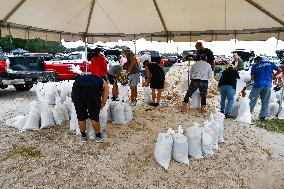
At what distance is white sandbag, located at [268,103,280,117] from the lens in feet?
27.1

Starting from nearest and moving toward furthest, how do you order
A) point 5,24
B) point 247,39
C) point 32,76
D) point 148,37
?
point 5,24
point 247,39
point 148,37
point 32,76

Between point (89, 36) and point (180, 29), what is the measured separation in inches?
115

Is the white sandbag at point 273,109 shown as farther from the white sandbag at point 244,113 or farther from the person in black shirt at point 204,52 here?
the person in black shirt at point 204,52

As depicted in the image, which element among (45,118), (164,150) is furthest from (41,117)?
(164,150)

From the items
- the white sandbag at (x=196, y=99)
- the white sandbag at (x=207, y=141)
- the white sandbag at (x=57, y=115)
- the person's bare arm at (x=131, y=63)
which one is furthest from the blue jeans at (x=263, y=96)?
the white sandbag at (x=57, y=115)

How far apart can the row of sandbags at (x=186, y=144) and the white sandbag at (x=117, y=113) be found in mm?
1762

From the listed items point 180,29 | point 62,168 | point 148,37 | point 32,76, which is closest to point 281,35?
point 180,29

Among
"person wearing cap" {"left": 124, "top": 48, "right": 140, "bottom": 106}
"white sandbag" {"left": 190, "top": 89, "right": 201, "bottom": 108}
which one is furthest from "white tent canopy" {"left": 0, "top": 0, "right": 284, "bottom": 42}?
"white sandbag" {"left": 190, "top": 89, "right": 201, "bottom": 108}

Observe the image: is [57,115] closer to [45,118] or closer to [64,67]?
[45,118]

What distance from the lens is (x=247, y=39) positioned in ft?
25.7

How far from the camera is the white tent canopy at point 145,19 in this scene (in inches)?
253

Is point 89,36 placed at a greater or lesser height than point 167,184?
greater

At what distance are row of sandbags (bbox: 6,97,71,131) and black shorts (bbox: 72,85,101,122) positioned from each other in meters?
1.24

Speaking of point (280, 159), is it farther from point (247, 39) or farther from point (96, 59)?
point (96, 59)
